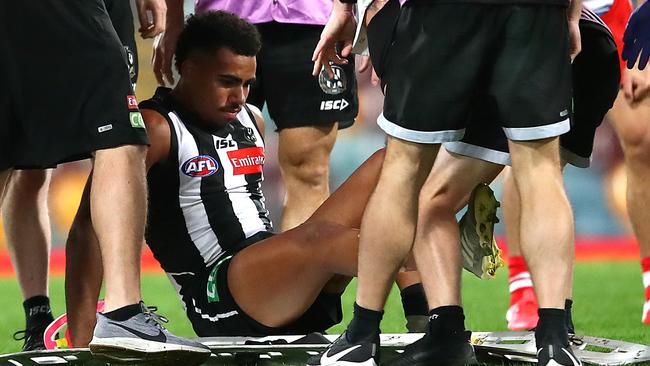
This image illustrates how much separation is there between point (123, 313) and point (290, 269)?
820 millimetres

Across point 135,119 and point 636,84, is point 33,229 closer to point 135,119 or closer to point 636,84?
point 135,119

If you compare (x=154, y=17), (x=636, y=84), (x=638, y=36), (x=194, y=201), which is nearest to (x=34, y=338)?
(x=194, y=201)

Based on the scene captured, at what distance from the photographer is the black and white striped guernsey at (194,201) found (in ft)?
15.7

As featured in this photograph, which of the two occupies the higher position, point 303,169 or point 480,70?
point 480,70

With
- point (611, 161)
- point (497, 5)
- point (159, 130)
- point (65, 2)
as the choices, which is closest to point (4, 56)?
point (65, 2)

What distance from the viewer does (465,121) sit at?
12.6ft

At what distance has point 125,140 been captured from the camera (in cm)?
397

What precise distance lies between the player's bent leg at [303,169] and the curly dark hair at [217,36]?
0.91m

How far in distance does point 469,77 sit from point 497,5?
223mm

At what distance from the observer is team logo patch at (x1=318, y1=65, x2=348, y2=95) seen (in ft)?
19.5

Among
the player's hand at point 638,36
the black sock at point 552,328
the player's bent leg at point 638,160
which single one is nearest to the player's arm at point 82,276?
the black sock at point 552,328

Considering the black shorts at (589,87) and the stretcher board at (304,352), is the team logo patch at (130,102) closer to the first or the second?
the stretcher board at (304,352)

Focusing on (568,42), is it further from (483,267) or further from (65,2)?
(65,2)

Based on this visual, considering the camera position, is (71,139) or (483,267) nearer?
(71,139)
